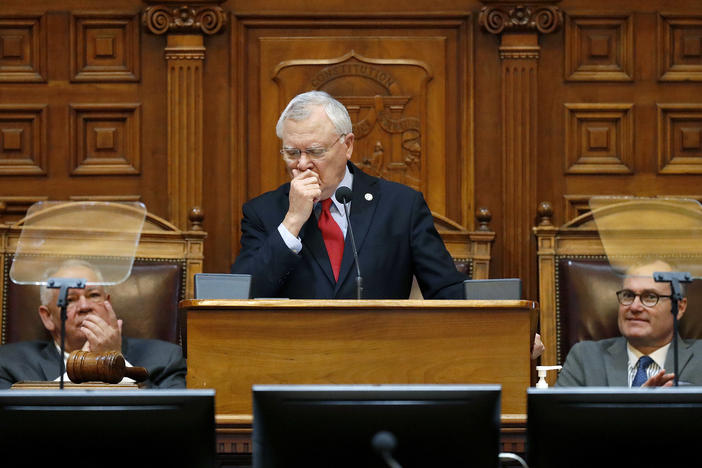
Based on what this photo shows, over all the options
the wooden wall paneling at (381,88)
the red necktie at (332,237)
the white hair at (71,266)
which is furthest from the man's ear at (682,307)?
the white hair at (71,266)

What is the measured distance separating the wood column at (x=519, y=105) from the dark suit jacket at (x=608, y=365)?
86 cm

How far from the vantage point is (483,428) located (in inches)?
70.8

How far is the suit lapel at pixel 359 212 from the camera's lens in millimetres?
3150

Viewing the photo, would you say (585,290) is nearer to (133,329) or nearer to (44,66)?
(133,329)

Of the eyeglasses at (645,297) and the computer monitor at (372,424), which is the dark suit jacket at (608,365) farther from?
the computer monitor at (372,424)

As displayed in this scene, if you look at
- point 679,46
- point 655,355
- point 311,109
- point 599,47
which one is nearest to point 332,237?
point 311,109

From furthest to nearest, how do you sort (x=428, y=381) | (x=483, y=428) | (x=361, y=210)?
1. (x=361, y=210)
2. (x=428, y=381)
3. (x=483, y=428)

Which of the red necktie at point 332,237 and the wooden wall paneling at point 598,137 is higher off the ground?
the wooden wall paneling at point 598,137

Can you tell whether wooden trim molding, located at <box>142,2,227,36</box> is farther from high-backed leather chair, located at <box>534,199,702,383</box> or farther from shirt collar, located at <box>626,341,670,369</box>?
A: shirt collar, located at <box>626,341,670,369</box>

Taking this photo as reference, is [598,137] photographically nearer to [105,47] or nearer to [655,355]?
[655,355]

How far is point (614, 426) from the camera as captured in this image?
1810 mm

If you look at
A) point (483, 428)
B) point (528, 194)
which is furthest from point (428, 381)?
point (528, 194)

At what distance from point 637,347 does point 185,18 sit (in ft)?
7.21

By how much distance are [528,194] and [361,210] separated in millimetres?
1153
